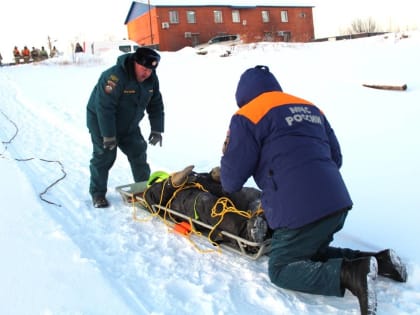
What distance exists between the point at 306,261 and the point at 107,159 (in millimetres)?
2491

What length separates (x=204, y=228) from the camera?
351cm

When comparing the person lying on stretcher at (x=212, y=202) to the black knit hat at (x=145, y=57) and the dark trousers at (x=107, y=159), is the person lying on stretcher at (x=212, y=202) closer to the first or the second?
the dark trousers at (x=107, y=159)

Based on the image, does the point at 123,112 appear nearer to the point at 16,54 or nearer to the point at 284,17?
the point at 16,54

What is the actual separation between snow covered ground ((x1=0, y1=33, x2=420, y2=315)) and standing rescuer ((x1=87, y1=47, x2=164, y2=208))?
0.37 m

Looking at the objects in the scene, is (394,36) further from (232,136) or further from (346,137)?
(232,136)

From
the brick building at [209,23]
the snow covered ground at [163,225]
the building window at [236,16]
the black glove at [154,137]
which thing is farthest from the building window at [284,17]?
the black glove at [154,137]

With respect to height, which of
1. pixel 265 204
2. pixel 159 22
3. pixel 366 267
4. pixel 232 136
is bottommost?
pixel 366 267

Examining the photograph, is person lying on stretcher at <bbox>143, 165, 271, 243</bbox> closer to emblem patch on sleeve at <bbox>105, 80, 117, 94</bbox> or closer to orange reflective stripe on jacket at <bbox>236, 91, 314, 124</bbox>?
orange reflective stripe on jacket at <bbox>236, 91, 314, 124</bbox>

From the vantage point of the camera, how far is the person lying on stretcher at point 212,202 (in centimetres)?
307

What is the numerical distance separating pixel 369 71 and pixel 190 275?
8589mm

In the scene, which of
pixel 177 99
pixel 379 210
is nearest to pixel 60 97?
pixel 177 99

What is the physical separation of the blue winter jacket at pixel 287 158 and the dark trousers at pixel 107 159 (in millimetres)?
2080

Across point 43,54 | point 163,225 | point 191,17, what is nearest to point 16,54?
point 43,54

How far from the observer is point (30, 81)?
47.1ft
